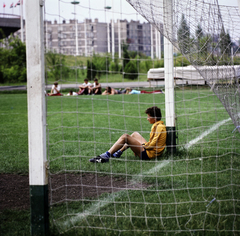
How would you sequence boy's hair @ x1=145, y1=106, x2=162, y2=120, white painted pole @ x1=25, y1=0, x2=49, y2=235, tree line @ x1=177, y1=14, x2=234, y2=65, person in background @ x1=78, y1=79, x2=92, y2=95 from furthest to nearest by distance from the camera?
person in background @ x1=78, y1=79, x2=92, y2=95, boy's hair @ x1=145, y1=106, x2=162, y2=120, tree line @ x1=177, y1=14, x2=234, y2=65, white painted pole @ x1=25, y1=0, x2=49, y2=235

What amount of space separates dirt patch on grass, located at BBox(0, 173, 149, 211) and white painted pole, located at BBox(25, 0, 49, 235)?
591 millimetres

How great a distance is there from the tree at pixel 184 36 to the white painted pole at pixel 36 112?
184 cm

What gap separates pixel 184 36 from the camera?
401 cm

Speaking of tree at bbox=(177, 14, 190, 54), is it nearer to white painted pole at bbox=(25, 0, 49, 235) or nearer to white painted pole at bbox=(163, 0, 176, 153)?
white painted pole at bbox=(163, 0, 176, 153)

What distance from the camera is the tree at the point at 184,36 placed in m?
3.90

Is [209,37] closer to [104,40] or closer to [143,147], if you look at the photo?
[104,40]

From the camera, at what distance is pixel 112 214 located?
3.12 metres

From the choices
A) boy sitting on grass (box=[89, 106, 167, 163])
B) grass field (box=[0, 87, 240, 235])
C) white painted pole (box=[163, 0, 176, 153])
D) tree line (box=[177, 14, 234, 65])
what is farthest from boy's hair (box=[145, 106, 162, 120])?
tree line (box=[177, 14, 234, 65])

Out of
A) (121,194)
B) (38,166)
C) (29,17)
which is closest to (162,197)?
(121,194)

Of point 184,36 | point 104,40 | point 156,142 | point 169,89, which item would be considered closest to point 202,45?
point 184,36

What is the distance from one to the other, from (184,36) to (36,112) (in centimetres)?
221

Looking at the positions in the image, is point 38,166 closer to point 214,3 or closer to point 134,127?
point 214,3

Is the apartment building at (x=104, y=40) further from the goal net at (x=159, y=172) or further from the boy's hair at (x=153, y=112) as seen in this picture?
the boy's hair at (x=153, y=112)

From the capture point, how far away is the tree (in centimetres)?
390
